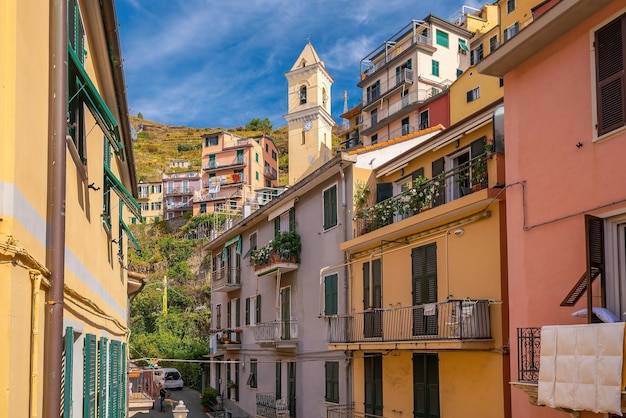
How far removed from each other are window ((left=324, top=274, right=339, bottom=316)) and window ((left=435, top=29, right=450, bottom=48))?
115 ft

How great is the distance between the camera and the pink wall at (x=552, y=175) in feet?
32.6

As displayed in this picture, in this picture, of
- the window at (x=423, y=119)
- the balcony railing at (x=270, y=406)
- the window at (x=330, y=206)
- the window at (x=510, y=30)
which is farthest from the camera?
the window at (x=423, y=119)

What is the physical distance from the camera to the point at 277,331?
2509cm

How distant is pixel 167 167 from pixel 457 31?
81.6 m

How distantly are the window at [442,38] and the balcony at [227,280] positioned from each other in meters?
27.4

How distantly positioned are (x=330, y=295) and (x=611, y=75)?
42.6 ft

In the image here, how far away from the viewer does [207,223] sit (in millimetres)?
78312

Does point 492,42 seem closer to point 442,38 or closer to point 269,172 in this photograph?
point 442,38

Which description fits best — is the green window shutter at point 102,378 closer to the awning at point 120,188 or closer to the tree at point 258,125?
the awning at point 120,188

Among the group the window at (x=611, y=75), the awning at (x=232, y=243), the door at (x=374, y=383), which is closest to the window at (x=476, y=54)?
the awning at (x=232, y=243)

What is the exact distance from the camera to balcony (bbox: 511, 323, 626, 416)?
840 cm

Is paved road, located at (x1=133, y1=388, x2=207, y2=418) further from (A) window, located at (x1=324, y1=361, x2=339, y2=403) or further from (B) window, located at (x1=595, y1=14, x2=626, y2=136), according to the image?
(B) window, located at (x1=595, y1=14, x2=626, y2=136)

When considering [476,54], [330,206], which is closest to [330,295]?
[330,206]

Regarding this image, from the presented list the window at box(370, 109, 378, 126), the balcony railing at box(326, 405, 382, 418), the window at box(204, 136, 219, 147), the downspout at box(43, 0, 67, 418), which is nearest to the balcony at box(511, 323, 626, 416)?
the downspout at box(43, 0, 67, 418)
